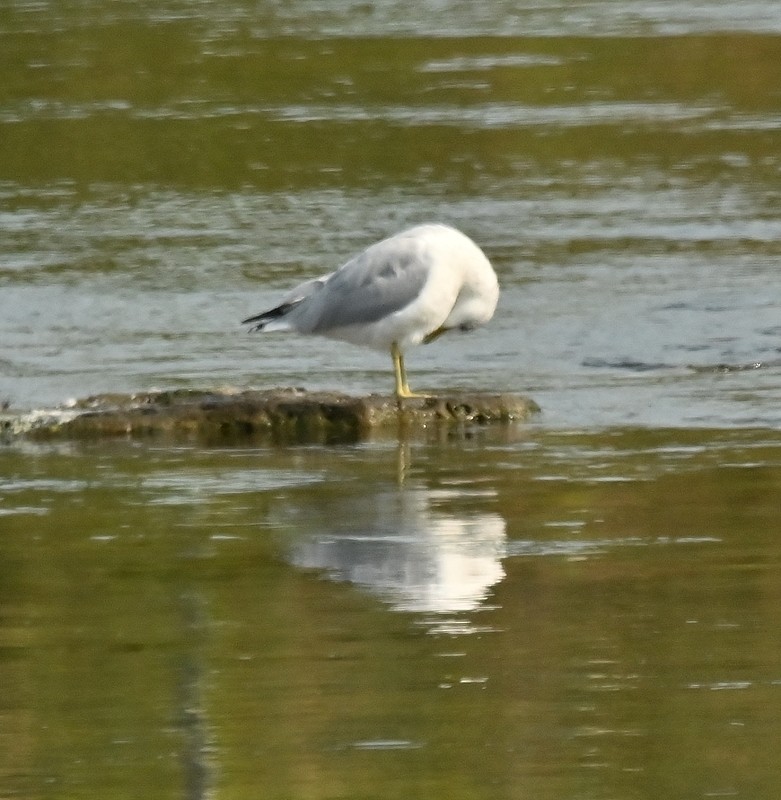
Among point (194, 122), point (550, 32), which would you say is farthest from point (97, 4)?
point (194, 122)

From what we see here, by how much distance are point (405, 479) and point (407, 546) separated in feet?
4.22

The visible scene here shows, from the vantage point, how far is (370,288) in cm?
1077

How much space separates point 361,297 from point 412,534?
303cm

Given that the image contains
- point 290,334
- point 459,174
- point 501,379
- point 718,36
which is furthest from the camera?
point 718,36

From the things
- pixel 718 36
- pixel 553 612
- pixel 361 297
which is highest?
pixel 718 36

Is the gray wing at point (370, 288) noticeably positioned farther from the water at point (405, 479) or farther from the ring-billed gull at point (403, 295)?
the water at point (405, 479)

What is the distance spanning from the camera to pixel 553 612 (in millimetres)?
6820

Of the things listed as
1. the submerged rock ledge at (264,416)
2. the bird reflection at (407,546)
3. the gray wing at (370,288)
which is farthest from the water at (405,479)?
Result: the gray wing at (370,288)

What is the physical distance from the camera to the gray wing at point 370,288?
10656mm

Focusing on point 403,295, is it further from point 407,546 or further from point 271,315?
point 407,546

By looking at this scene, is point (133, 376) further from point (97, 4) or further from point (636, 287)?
point (97, 4)

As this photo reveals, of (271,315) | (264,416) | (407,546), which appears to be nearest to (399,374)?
(271,315)

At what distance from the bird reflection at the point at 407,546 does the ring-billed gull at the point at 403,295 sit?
2025 mm

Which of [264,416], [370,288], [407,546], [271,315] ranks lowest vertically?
[407,546]
